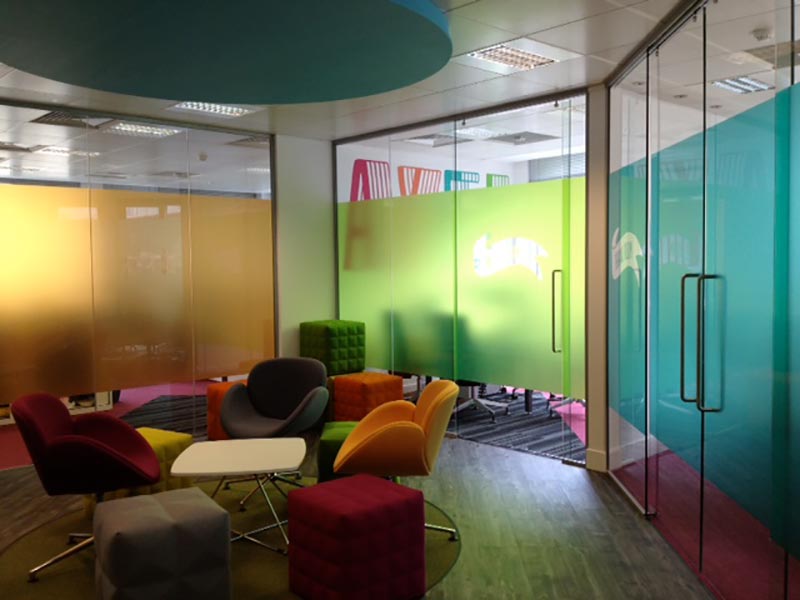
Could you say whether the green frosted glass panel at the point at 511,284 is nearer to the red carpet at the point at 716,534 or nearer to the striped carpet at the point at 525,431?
the striped carpet at the point at 525,431

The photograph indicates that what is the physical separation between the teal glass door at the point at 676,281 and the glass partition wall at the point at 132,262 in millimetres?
4464

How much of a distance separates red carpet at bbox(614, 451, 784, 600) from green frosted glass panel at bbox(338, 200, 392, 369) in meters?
3.72

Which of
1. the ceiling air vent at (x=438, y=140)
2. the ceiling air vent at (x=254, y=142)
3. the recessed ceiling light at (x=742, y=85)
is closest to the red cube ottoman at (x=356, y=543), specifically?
the recessed ceiling light at (x=742, y=85)

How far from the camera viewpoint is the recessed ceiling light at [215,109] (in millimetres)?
6516

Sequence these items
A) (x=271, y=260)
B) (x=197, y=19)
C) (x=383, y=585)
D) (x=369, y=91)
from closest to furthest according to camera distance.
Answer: (x=197, y=19) < (x=383, y=585) < (x=369, y=91) < (x=271, y=260)

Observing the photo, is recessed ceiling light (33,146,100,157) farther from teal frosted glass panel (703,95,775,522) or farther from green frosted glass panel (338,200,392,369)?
teal frosted glass panel (703,95,775,522)

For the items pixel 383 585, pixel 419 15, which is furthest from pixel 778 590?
pixel 419 15

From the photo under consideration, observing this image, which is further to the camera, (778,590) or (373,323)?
(373,323)

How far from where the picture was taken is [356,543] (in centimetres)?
360

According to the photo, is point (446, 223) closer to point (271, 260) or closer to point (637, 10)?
point (271, 260)

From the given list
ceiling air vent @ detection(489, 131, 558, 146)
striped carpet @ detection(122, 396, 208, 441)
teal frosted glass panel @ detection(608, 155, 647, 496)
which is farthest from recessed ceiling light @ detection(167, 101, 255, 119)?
teal frosted glass panel @ detection(608, 155, 647, 496)

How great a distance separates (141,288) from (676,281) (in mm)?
4915

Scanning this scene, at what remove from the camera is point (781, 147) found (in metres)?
2.93

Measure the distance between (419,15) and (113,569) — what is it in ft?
9.38
